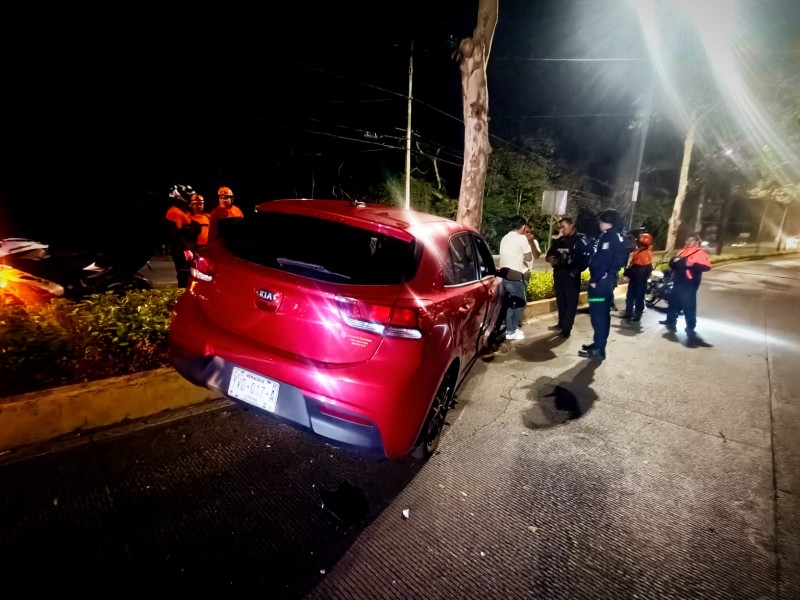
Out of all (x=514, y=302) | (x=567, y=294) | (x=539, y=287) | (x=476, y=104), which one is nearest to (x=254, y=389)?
(x=514, y=302)

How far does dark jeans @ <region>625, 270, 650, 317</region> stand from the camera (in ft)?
26.6

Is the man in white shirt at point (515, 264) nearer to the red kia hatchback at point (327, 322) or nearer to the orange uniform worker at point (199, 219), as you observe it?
the red kia hatchback at point (327, 322)

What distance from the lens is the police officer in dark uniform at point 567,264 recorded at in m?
6.23

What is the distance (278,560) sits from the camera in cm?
206

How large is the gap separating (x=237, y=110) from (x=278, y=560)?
19.1 m

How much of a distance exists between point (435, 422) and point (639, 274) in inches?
265

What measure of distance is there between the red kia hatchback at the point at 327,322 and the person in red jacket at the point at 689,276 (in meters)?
5.83

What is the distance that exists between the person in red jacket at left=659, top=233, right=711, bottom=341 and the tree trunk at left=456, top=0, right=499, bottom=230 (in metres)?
3.45

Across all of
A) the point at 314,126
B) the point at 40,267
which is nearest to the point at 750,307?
the point at 40,267

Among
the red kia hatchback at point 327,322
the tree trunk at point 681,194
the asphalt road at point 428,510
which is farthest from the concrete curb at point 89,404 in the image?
the tree trunk at point 681,194

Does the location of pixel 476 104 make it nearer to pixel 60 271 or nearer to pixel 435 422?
pixel 435 422

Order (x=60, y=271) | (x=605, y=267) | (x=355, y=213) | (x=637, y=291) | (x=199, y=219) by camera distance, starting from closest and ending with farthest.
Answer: (x=355, y=213) → (x=605, y=267) → (x=60, y=271) → (x=199, y=219) → (x=637, y=291)

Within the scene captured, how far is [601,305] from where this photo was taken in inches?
215

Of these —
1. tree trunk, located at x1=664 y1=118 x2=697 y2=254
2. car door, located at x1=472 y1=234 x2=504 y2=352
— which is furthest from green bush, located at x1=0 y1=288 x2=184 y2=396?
tree trunk, located at x1=664 y1=118 x2=697 y2=254
